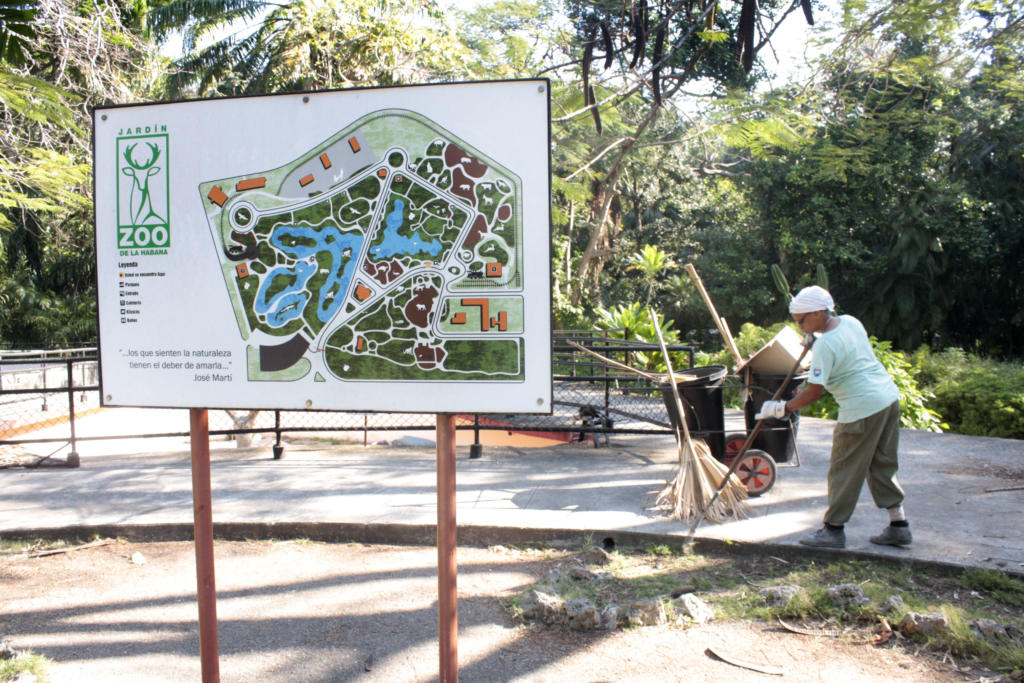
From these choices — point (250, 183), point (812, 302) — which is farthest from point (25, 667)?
point (812, 302)

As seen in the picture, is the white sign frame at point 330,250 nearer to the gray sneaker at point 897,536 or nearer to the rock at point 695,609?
the rock at point 695,609

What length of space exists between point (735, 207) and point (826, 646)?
24.6 meters

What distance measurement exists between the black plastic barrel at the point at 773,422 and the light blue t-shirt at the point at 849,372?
4.75 ft

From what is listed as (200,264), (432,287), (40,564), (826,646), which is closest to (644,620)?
(826,646)

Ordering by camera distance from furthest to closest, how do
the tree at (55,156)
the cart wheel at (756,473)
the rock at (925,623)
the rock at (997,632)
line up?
the cart wheel at (756,473), the tree at (55,156), the rock at (925,623), the rock at (997,632)

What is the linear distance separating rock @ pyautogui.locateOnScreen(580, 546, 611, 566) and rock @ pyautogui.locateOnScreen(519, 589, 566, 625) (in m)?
0.79

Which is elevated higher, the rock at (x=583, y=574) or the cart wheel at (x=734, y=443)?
the cart wheel at (x=734, y=443)

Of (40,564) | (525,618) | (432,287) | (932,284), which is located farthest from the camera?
(932,284)

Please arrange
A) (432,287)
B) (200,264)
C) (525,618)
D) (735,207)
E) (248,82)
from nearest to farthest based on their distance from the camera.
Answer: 1. (432,287)
2. (200,264)
3. (525,618)
4. (248,82)
5. (735,207)

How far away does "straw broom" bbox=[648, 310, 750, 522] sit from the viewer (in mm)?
5672

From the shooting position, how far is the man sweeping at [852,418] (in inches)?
195

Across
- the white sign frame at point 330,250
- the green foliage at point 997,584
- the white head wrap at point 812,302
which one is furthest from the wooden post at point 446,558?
the green foliage at point 997,584

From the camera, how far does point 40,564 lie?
534cm

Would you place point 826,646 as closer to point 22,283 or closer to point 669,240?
point 22,283
